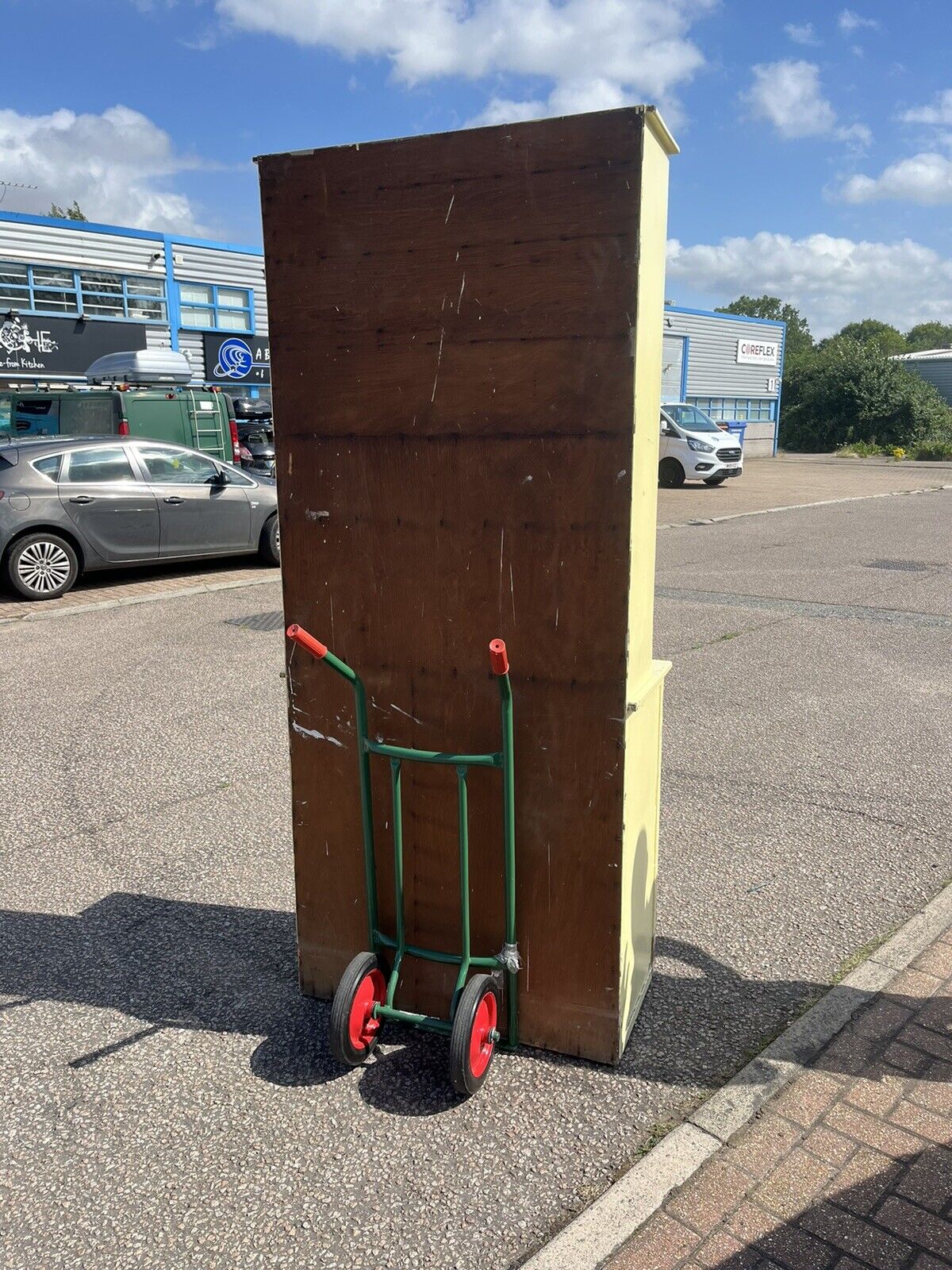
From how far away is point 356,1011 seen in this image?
2.89 meters

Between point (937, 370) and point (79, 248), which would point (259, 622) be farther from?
point (937, 370)

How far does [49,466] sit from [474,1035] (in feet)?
29.6

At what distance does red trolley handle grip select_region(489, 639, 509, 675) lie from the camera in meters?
2.58

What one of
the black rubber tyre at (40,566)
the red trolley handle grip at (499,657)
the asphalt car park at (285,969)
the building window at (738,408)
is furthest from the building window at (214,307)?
the red trolley handle grip at (499,657)

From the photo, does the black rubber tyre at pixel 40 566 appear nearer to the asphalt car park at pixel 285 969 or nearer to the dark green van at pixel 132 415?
the asphalt car park at pixel 285 969

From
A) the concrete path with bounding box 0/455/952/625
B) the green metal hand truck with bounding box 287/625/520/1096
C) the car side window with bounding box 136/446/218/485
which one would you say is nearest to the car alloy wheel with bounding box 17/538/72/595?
the concrete path with bounding box 0/455/952/625

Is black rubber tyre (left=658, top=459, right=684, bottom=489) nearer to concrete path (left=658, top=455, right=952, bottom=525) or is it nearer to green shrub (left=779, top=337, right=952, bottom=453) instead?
concrete path (left=658, top=455, right=952, bottom=525)

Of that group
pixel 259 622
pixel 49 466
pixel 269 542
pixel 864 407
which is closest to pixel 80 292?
pixel 269 542

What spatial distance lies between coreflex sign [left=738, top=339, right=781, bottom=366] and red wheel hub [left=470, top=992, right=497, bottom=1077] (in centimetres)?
3816

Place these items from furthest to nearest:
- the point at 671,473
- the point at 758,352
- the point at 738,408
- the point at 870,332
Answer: the point at 870,332
the point at 758,352
the point at 738,408
the point at 671,473

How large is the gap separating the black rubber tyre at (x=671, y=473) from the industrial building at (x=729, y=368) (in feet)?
30.9

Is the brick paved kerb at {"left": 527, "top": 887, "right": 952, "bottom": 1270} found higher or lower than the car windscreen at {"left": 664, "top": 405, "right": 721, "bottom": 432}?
lower

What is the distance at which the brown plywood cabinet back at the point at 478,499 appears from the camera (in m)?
2.58

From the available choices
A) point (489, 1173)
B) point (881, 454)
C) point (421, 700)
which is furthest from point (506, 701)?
point (881, 454)
